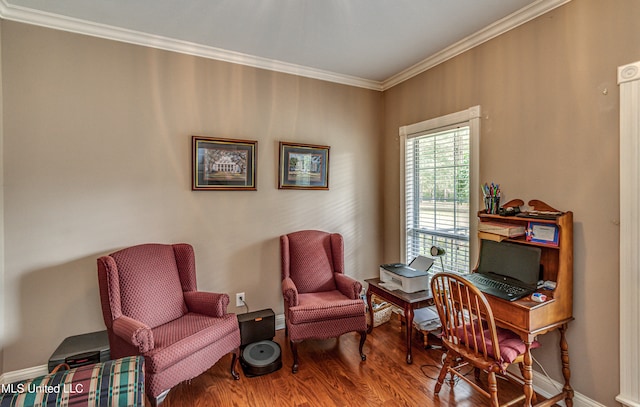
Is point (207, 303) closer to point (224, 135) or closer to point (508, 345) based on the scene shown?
point (224, 135)

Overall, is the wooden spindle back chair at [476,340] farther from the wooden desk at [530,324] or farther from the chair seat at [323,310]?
the chair seat at [323,310]

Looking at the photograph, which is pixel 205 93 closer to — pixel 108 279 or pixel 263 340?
pixel 108 279

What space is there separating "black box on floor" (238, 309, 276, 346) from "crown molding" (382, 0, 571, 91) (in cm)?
276

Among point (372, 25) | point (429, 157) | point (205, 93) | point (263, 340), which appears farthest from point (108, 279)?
point (429, 157)

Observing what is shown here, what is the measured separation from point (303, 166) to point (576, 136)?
218 cm

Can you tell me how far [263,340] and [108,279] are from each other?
127 centimetres

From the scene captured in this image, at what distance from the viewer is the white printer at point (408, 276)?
2.57m

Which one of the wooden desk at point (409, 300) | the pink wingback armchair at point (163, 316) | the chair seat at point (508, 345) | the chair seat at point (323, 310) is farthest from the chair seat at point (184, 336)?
the chair seat at point (508, 345)

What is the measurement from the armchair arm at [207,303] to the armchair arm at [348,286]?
1027 millimetres

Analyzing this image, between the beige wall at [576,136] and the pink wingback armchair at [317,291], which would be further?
the pink wingback armchair at [317,291]

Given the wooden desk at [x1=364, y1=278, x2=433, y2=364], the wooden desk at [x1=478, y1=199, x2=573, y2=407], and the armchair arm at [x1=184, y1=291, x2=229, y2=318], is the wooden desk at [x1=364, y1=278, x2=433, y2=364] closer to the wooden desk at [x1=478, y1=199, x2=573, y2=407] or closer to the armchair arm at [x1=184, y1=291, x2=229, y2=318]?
the wooden desk at [x1=478, y1=199, x2=573, y2=407]

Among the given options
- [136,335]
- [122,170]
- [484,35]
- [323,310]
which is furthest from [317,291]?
[484,35]

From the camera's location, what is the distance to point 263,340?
8.43 feet

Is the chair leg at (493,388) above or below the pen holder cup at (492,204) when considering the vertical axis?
below
